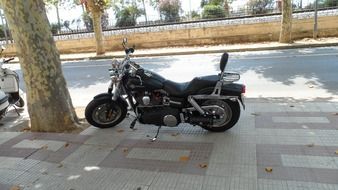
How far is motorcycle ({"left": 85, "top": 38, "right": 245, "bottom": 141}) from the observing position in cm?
477

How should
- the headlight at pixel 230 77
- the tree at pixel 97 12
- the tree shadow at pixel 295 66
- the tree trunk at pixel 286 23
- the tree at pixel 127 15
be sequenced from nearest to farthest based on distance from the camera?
1. the headlight at pixel 230 77
2. the tree shadow at pixel 295 66
3. the tree trunk at pixel 286 23
4. the tree at pixel 97 12
5. the tree at pixel 127 15

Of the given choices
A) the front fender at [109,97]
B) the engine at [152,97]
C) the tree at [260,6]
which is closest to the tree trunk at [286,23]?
the tree at [260,6]

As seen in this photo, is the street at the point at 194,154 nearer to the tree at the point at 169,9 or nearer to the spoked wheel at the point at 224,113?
the spoked wheel at the point at 224,113

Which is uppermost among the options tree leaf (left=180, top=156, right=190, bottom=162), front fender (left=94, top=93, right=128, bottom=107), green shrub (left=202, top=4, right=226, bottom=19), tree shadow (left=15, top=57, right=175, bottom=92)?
green shrub (left=202, top=4, right=226, bottom=19)

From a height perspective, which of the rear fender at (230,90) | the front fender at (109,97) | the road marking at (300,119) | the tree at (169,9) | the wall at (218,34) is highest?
the tree at (169,9)

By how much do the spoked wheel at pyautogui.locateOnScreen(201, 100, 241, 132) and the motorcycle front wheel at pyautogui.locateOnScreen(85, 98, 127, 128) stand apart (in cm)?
146

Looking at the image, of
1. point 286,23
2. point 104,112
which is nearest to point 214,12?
point 286,23

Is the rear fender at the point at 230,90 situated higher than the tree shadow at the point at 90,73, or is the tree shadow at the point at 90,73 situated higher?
the rear fender at the point at 230,90

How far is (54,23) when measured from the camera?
29.5 metres

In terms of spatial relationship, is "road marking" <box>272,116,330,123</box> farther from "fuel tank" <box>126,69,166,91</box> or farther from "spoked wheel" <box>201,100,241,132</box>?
"fuel tank" <box>126,69,166,91</box>

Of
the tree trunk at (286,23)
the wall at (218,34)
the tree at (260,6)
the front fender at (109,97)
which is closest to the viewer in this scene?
the front fender at (109,97)

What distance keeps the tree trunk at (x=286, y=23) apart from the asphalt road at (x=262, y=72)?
1.78 metres

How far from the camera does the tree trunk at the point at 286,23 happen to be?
14.7 metres

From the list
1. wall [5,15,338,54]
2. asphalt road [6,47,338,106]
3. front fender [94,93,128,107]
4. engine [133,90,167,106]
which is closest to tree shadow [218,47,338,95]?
asphalt road [6,47,338,106]
